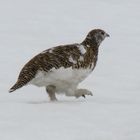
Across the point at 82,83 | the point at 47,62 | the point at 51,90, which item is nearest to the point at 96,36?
the point at 51,90

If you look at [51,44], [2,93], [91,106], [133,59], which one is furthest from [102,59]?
[91,106]

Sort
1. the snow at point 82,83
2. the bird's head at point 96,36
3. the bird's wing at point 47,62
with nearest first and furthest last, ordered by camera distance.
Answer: the snow at point 82,83 < the bird's wing at point 47,62 < the bird's head at point 96,36

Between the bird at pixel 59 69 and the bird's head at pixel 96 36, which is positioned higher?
the bird's head at pixel 96 36

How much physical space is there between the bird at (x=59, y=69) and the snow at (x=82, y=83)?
180 mm

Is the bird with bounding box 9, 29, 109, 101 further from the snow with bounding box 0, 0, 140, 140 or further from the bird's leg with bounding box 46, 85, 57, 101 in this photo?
the snow with bounding box 0, 0, 140, 140

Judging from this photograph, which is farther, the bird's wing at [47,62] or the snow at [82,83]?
the bird's wing at [47,62]

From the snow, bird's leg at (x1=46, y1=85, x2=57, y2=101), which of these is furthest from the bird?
the snow

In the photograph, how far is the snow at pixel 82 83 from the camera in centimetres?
727

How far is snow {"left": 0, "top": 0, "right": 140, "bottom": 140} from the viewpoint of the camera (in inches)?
286

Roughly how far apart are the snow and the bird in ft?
0.59

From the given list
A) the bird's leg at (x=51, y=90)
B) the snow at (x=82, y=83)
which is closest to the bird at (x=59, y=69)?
the bird's leg at (x=51, y=90)

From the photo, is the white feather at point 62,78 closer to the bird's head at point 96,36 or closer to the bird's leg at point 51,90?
the bird's leg at point 51,90

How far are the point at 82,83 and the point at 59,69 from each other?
326 centimetres

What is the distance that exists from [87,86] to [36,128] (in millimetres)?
4498
